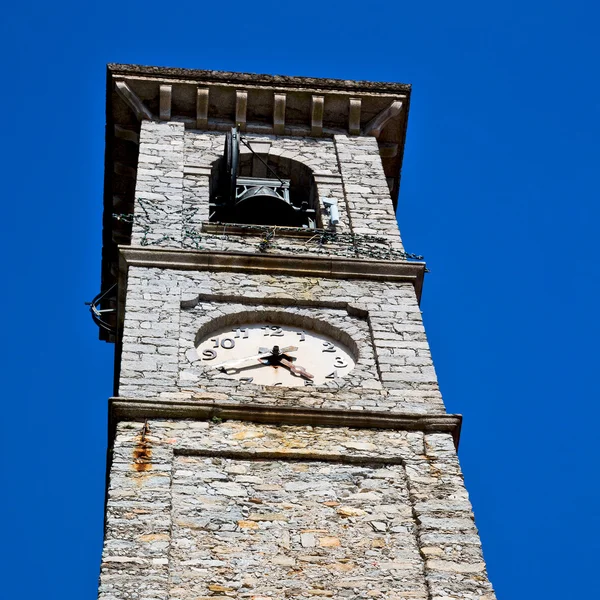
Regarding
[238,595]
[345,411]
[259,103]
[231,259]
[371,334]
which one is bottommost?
[238,595]

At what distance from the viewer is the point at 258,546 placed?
10641 mm

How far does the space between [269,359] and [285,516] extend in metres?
2.46

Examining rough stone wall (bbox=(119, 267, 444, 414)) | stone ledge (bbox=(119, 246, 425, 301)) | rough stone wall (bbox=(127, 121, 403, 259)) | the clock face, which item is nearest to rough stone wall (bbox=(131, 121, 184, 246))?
rough stone wall (bbox=(127, 121, 403, 259))

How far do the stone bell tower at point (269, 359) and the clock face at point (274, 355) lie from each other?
0.02 m

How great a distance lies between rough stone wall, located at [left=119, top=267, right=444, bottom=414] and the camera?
12.4 meters

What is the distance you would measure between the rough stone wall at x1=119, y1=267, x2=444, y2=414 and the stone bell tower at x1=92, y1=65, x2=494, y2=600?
0.02 m

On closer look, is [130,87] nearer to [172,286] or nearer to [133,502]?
[172,286]

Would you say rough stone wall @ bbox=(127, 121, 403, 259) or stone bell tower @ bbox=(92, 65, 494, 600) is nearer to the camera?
stone bell tower @ bbox=(92, 65, 494, 600)

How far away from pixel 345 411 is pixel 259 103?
7167 millimetres

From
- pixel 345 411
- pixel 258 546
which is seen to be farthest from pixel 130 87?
pixel 258 546

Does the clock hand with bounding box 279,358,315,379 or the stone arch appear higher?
the stone arch

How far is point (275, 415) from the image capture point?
11977 mm

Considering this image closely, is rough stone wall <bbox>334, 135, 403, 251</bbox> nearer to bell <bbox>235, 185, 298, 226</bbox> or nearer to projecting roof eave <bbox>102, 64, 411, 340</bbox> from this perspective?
projecting roof eave <bbox>102, 64, 411, 340</bbox>

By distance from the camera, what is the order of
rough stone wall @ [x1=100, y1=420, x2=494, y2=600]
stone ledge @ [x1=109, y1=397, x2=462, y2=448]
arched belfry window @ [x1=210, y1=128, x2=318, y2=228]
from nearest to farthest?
1. rough stone wall @ [x1=100, y1=420, x2=494, y2=600]
2. stone ledge @ [x1=109, y1=397, x2=462, y2=448]
3. arched belfry window @ [x1=210, y1=128, x2=318, y2=228]
